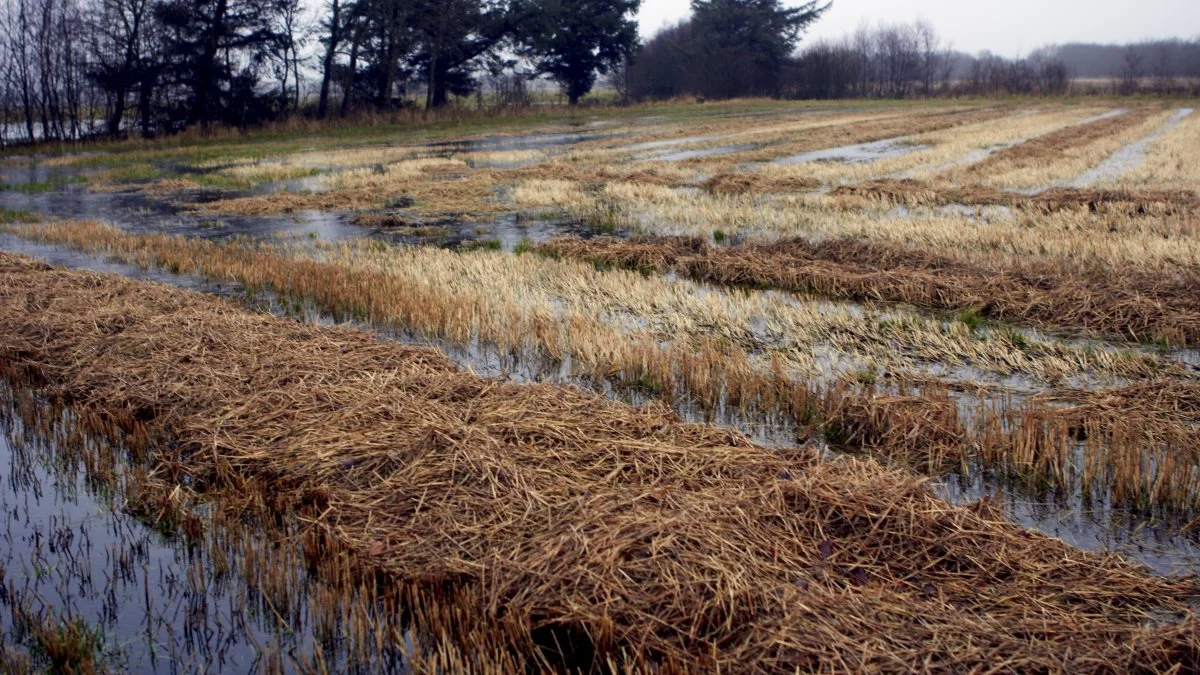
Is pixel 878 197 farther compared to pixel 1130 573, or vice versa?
pixel 878 197

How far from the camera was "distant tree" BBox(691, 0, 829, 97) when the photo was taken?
7544 cm

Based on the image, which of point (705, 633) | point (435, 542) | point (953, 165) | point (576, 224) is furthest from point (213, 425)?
point (953, 165)

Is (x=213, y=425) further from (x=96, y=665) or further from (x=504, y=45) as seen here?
(x=504, y=45)

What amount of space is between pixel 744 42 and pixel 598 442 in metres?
A: 76.7

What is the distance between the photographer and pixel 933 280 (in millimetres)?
10492

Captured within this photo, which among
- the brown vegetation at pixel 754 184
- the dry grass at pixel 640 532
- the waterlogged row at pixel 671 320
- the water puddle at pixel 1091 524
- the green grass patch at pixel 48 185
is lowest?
the water puddle at pixel 1091 524

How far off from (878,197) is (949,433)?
13.3 meters

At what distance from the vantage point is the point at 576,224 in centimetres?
1686

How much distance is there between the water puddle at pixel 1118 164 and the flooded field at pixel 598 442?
6054 mm

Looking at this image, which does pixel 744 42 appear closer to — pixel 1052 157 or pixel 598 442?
pixel 1052 157

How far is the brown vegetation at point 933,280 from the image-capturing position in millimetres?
9086

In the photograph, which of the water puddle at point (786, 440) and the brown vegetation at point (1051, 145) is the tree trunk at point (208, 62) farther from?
the water puddle at point (786, 440)

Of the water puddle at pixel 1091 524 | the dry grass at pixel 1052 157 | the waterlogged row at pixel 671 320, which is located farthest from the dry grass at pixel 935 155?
the water puddle at pixel 1091 524

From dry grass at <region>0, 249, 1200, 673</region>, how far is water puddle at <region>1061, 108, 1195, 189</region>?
17.6m
